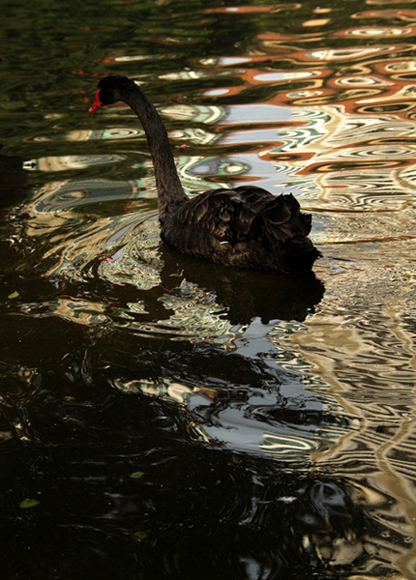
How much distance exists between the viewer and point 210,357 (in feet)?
12.6

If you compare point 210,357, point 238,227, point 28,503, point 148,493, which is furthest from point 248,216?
point 28,503

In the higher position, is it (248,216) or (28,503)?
(248,216)

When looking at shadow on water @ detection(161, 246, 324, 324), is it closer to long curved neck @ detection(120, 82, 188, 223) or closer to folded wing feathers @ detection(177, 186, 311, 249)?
folded wing feathers @ detection(177, 186, 311, 249)

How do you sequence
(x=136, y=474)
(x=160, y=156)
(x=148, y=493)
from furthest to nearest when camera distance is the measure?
1. (x=160, y=156)
2. (x=136, y=474)
3. (x=148, y=493)

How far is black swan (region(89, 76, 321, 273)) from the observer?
4.65 meters

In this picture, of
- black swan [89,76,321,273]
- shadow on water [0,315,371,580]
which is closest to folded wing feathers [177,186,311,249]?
black swan [89,76,321,273]

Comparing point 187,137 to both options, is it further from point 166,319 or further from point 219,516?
point 219,516

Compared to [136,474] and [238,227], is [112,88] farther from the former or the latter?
[136,474]

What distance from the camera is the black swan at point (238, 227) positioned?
15.3ft

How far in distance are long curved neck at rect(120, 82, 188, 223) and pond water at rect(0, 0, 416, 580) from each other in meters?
0.30

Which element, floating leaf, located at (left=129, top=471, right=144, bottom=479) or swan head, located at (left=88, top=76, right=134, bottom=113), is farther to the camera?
swan head, located at (left=88, top=76, right=134, bottom=113)

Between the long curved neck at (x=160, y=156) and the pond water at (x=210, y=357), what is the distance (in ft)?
1.00

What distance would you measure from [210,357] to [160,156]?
2.85 metres

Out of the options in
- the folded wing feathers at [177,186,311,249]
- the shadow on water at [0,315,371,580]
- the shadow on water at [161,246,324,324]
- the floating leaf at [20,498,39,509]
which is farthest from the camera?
the folded wing feathers at [177,186,311,249]
